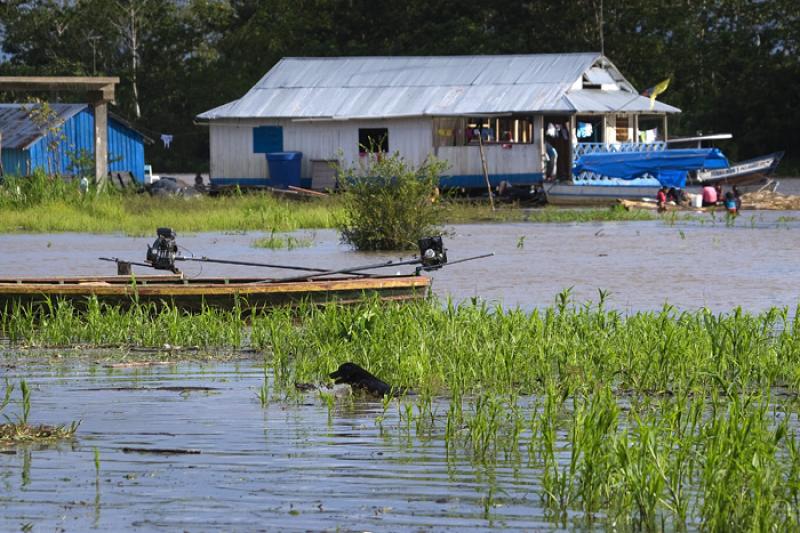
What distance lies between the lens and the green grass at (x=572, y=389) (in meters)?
6.14

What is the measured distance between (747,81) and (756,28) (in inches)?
99.1

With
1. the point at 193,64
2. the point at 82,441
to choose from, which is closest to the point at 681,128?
the point at 193,64

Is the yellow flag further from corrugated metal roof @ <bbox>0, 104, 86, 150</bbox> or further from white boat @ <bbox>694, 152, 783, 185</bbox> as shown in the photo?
corrugated metal roof @ <bbox>0, 104, 86, 150</bbox>

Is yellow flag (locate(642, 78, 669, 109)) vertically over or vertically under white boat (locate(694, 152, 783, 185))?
over

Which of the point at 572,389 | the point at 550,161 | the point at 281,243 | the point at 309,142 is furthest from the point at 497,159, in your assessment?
the point at 572,389

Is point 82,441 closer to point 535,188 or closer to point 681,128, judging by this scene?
point 535,188

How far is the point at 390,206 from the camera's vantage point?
2234cm

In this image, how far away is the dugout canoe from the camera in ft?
41.5

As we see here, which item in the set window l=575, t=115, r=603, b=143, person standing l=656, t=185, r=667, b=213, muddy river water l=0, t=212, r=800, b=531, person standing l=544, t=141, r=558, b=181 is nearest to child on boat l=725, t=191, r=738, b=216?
person standing l=656, t=185, r=667, b=213

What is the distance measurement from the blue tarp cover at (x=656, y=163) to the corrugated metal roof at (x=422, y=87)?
55.6 inches

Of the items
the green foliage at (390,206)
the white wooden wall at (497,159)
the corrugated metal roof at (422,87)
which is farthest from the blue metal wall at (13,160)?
the green foliage at (390,206)

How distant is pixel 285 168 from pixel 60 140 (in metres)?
6.33

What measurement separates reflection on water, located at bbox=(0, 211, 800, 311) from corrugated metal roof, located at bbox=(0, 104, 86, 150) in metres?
14.2

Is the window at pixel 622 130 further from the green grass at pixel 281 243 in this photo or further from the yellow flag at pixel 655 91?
the green grass at pixel 281 243
